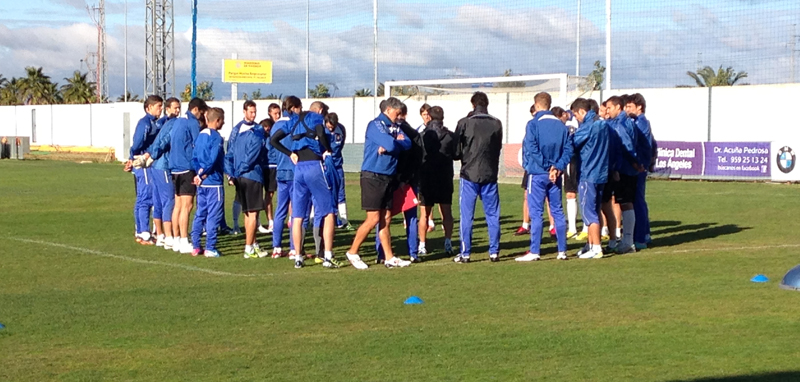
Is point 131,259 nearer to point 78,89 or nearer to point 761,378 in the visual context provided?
point 761,378


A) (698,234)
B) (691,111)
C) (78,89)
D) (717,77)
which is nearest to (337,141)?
(698,234)

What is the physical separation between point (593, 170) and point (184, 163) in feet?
17.2

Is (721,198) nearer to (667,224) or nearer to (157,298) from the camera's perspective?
(667,224)

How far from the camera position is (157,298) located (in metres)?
9.77

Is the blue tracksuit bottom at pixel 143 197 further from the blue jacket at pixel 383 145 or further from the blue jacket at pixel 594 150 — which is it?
the blue jacket at pixel 594 150

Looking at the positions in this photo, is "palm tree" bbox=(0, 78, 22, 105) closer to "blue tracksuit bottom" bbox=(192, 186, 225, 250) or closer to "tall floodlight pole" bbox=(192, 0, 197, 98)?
"tall floodlight pole" bbox=(192, 0, 197, 98)

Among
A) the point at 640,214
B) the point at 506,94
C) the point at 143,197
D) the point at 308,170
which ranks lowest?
→ the point at 640,214

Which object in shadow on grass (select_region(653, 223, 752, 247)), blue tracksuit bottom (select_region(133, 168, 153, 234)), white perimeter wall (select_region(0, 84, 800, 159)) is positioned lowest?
shadow on grass (select_region(653, 223, 752, 247))

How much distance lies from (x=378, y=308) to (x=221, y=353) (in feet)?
6.83

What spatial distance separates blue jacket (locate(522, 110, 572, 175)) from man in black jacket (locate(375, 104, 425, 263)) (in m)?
1.33

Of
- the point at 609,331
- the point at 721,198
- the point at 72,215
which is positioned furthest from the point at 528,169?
the point at 721,198

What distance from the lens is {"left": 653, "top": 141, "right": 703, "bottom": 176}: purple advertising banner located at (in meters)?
30.6

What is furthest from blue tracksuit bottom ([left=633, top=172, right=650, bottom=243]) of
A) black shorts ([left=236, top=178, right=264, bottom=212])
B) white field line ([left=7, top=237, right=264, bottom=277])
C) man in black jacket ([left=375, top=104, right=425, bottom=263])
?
white field line ([left=7, top=237, right=264, bottom=277])

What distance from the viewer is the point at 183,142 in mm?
13484
